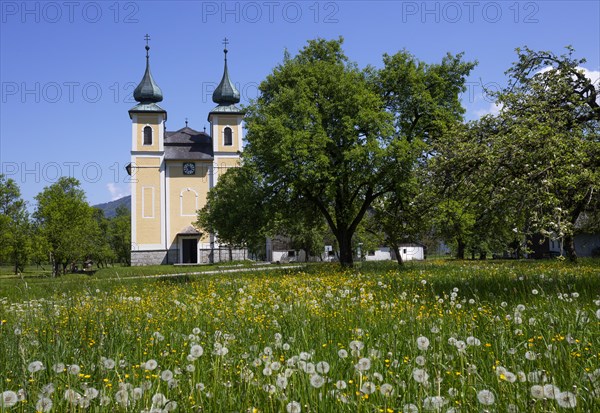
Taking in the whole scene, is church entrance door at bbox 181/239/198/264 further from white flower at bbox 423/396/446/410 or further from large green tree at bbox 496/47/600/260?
white flower at bbox 423/396/446/410

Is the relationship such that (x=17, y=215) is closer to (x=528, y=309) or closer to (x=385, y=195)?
(x=385, y=195)

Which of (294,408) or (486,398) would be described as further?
(294,408)

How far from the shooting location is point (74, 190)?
69.1m

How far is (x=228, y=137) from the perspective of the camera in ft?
224

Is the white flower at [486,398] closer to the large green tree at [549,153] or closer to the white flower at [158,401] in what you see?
the white flower at [158,401]

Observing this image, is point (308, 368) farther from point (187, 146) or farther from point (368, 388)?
point (187, 146)

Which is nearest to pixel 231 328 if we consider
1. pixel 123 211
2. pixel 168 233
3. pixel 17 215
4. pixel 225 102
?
pixel 17 215

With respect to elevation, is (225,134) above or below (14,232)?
above

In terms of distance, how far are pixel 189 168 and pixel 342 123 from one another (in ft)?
155

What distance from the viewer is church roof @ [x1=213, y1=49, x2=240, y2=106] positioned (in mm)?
70062

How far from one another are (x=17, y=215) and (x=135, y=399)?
179 ft

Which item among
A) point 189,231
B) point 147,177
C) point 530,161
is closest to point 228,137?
point 147,177

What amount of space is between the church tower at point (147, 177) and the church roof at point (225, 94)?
25.4 ft

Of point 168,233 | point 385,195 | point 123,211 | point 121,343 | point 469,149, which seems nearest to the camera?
point 121,343
